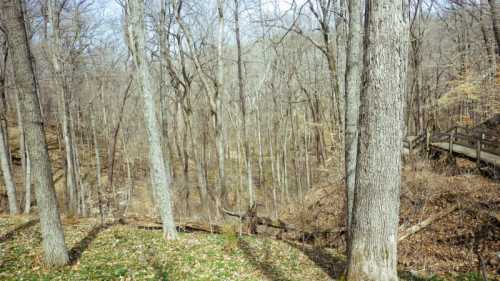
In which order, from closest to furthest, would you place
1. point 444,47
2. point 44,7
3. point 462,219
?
point 462,219, point 44,7, point 444,47

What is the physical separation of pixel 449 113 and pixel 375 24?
27.8 meters

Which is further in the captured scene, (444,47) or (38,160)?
(444,47)

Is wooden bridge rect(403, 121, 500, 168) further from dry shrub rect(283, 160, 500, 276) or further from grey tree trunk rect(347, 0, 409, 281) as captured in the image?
grey tree trunk rect(347, 0, 409, 281)

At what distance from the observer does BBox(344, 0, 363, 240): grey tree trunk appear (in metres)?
6.11

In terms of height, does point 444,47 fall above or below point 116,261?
above

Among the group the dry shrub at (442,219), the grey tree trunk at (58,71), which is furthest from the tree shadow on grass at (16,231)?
the dry shrub at (442,219)

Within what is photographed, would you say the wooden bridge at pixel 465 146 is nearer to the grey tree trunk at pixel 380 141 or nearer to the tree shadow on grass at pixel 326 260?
the tree shadow on grass at pixel 326 260

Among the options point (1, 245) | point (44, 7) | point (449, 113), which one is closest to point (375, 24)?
point (1, 245)

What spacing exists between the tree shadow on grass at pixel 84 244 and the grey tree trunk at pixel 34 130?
0.49m

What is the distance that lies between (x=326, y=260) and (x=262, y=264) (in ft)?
5.32

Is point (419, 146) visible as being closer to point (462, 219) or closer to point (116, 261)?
point (462, 219)

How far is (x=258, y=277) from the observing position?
5883mm

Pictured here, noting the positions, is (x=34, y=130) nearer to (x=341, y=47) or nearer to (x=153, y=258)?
(x=153, y=258)

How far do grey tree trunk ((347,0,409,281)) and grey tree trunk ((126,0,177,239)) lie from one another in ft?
15.9
